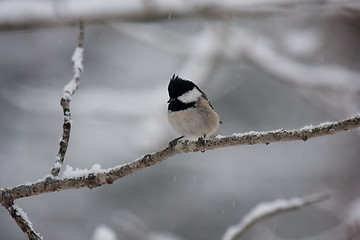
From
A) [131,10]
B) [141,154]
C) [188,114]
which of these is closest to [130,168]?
[188,114]

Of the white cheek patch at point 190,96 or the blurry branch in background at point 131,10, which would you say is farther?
the blurry branch in background at point 131,10

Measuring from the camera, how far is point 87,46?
9750mm

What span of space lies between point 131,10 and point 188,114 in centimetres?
195

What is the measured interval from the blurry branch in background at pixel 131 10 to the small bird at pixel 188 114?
1697 millimetres

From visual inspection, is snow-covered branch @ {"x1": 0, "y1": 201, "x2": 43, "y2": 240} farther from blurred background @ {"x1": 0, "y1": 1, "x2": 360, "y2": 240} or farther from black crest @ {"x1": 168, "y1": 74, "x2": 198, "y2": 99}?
blurred background @ {"x1": 0, "y1": 1, "x2": 360, "y2": 240}

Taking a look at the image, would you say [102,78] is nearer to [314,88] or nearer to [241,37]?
[241,37]

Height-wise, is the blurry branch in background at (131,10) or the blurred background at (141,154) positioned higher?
the blurred background at (141,154)

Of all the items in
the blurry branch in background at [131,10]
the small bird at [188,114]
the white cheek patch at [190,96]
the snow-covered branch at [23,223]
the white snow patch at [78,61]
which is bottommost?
the snow-covered branch at [23,223]

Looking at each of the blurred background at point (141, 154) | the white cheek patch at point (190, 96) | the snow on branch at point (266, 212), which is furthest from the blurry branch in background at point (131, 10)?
the snow on branch at point (266, 212)

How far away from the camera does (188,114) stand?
310cm

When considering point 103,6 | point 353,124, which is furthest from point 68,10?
point 353,124

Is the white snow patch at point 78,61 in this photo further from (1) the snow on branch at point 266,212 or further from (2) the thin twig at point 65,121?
(1) the snow on branch at point 266,212

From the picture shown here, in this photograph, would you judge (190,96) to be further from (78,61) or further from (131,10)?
(131,10)

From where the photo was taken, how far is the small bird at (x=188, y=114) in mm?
3076
